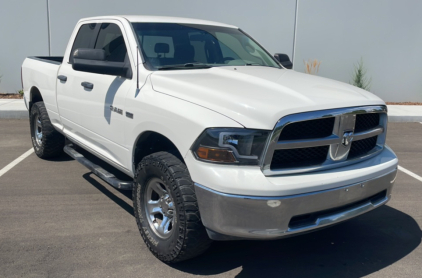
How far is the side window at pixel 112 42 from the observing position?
4.29 m

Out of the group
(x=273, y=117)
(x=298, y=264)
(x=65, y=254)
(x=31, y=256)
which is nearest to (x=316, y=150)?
(x=273, y=117)

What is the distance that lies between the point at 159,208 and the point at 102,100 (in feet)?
4.29


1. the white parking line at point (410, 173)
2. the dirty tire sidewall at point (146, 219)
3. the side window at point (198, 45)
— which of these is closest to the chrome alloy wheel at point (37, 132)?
the side window at point (198, 45)

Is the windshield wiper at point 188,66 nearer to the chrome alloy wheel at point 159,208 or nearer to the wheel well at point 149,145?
the wheel well at point 149,145

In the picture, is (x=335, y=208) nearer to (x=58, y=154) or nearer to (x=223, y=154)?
(x=223, y=154)

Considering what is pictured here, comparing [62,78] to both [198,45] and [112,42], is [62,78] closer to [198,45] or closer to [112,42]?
[112,42]

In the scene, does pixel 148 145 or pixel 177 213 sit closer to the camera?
pixel 177 213

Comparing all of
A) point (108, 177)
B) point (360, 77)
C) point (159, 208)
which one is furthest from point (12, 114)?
point (360, 77)

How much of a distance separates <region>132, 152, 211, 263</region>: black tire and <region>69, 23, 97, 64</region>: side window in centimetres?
223

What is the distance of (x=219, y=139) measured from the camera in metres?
2.86

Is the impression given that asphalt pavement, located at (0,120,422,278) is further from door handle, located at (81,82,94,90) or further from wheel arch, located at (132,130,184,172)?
door handle, located at (81,82,94,90)

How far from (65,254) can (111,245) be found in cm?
39

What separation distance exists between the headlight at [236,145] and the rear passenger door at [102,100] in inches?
46.7

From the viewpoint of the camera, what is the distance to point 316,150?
3121 mm
